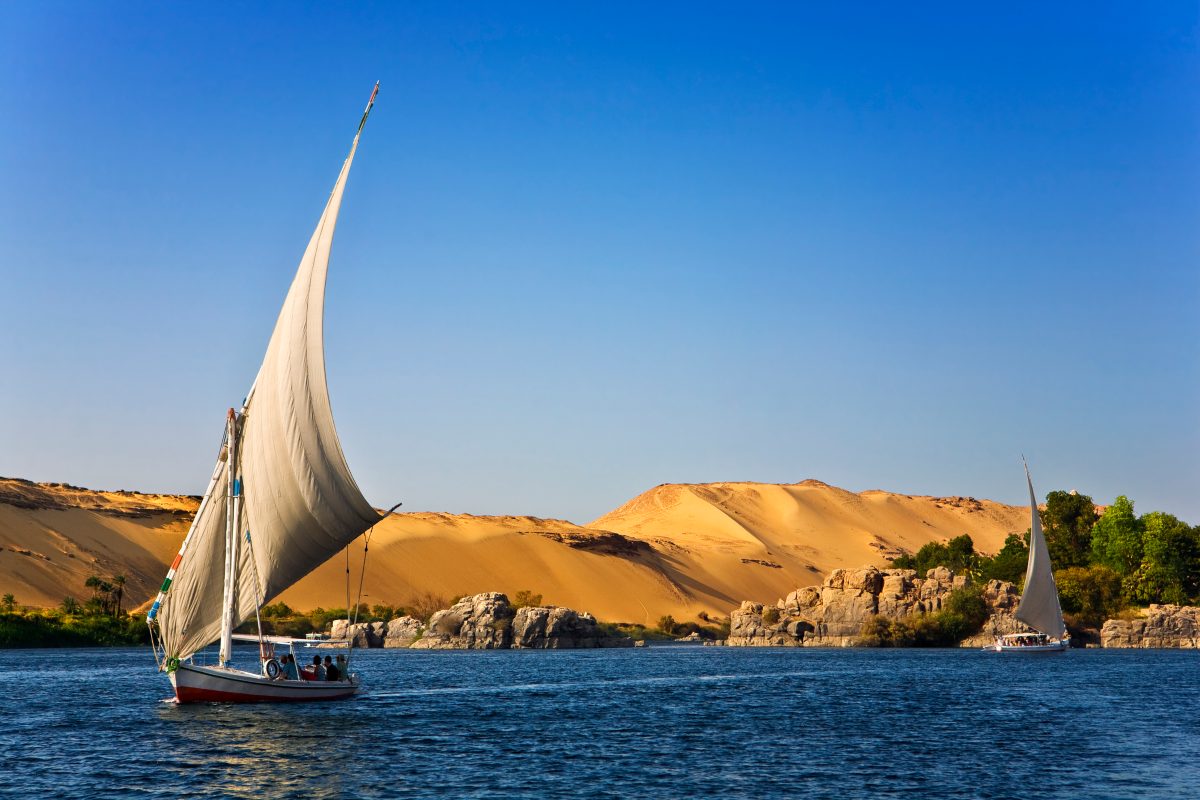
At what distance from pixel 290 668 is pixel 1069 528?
90.1m

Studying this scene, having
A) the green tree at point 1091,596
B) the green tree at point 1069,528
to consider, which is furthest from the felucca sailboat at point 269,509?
the green tree at point 1069,528

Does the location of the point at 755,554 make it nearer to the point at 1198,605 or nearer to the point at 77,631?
the point at 1198,605

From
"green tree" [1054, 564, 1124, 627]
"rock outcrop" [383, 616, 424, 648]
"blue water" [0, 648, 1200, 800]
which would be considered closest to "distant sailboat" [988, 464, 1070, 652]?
"green tree" [1054, 564, 1124, 627]

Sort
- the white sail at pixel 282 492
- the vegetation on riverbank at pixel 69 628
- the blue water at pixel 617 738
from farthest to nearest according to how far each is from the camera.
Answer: the vegetation on riverbank at pixel 69 628 < the white sail at pixel 282 492 < the blue water at pixel 617 738

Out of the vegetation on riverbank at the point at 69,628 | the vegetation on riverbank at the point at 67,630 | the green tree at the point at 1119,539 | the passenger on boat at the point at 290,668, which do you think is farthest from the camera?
the green tree at the point at 1119,539

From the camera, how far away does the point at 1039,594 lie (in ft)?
277

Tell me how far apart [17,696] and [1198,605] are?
8606cm

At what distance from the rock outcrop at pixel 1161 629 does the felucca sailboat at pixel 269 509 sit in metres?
74.6

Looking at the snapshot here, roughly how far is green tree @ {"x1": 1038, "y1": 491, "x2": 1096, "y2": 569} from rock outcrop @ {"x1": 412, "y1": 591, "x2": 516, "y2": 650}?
51898mm

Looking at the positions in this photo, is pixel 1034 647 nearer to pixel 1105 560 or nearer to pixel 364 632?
pixel 1105 560

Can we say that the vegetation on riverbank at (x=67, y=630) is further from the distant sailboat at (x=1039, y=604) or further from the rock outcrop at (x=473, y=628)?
the distant sailboat at (x=1039, y=604)

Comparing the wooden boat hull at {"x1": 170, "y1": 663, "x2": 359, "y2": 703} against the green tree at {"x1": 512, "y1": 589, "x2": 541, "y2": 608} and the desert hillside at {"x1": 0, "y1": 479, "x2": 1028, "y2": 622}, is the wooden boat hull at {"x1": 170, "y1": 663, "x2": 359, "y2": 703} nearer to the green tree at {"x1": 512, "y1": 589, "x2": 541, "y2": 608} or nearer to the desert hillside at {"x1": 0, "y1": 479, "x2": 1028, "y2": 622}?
the desert hillside at {"x1": 0, "y1": 479, "x2": 1028, "y2": 622}

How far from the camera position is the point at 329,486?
3547 cm

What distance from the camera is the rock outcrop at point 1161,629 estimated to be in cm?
9075
